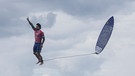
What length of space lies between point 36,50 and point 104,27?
8.36 m

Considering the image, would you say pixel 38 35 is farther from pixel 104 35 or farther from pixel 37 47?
pixel 104 35

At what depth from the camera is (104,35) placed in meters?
24.4

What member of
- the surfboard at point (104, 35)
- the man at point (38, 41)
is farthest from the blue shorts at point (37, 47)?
the surfboard at point (104, 35)

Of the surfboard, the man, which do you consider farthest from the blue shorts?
the surfboard

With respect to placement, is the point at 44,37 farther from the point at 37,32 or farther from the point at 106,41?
the point at 106,41

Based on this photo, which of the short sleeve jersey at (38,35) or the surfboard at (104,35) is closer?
the short sleeve jersey at (38,35)

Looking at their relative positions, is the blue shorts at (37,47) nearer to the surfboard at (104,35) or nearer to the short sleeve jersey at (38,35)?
the short sleeve jersey at (38,35)

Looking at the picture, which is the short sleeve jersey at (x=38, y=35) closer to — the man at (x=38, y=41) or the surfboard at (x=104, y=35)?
the man at (x=38, y=41)

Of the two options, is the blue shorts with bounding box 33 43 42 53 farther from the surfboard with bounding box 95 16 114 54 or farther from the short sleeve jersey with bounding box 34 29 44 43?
the surfboard with bounding box 95 16 114 54

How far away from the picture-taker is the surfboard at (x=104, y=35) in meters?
24.3

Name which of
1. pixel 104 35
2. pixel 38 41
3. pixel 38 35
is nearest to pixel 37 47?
pixel 38 41

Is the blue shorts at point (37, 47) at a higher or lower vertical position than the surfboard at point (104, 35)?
lower

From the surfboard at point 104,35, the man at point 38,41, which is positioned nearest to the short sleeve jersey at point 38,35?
the man at point 38,41

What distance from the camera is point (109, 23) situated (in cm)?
2442
